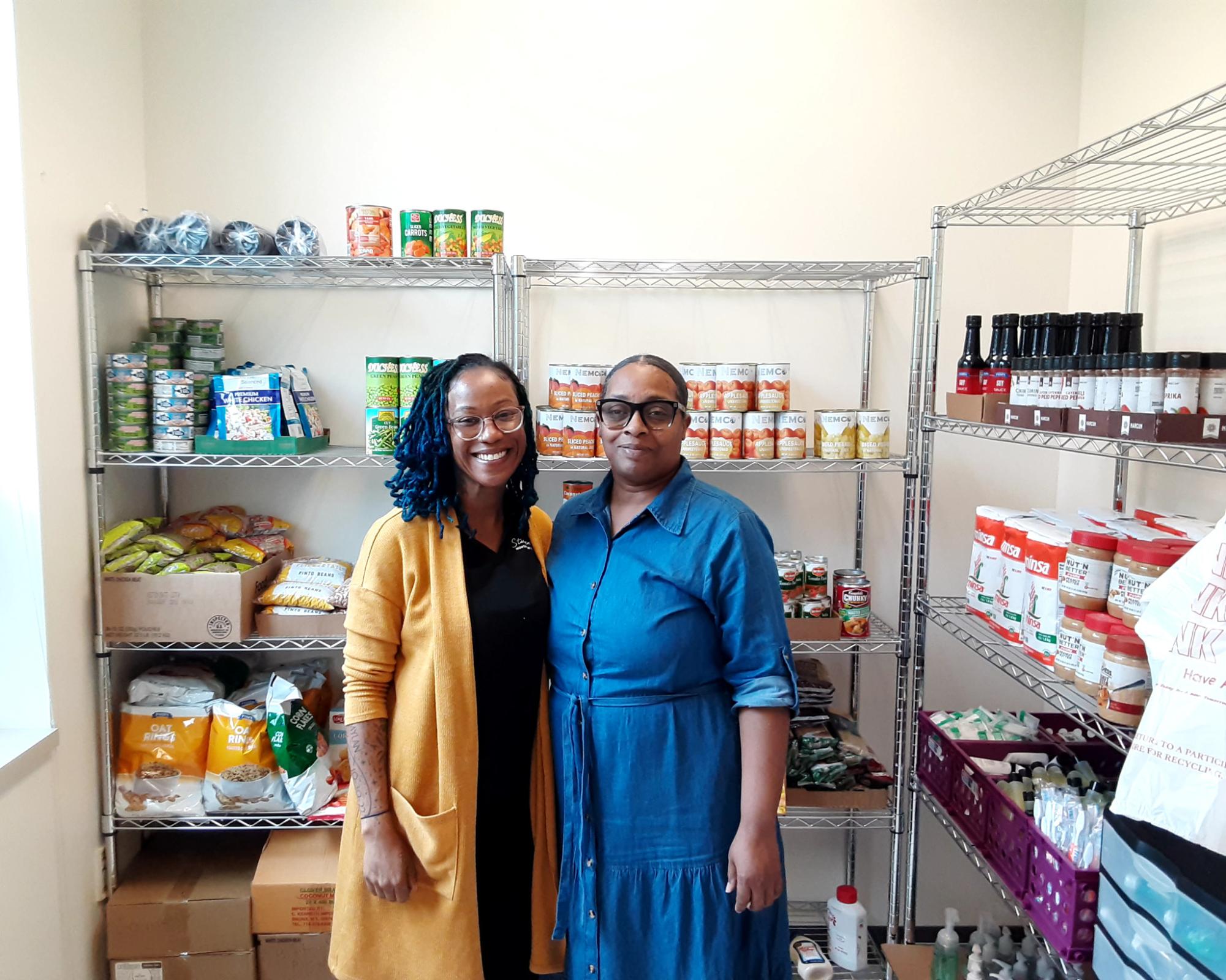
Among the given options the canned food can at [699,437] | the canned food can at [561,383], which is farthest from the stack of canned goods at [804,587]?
the canned food can at [561,383]

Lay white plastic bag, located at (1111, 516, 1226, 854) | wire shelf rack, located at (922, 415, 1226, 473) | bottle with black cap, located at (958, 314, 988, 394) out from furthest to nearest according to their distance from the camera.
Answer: bottle with black cap, located at (958, 314, 988, 394)
wire shelf rack, located at (922, 415, 1226, 473)
white plastic bag, located at (1111, 516, 1226, 854)

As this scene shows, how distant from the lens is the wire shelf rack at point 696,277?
253cm

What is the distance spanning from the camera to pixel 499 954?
1.70m

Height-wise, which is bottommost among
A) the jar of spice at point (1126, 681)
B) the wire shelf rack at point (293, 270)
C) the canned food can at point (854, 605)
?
the canned food can at point (854, 605)

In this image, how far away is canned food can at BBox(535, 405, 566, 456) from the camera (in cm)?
232

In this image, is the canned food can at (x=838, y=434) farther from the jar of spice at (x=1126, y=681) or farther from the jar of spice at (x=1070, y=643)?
the jar of spice at (x=1126, y=681)

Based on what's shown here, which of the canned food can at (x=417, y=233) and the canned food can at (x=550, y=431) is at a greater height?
the canned food can at (x=417, y=233)

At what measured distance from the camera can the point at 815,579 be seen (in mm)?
2422

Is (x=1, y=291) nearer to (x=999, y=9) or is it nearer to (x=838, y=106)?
(x=838, y=106)

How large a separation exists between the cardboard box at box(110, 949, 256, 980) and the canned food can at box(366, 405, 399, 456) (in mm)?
1352

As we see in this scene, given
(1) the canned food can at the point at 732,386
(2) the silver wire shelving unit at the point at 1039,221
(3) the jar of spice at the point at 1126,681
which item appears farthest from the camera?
(1) the canned food can at the point at 732,386

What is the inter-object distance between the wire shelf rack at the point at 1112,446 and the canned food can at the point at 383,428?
1.39 metres

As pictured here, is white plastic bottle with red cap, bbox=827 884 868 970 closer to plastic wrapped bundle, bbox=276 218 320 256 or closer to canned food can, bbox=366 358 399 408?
canned food can, bbox=366 358 399 408

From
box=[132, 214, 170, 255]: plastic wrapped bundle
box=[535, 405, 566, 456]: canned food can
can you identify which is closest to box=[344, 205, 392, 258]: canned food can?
box=[132, 214, 170, 255]: plastic wrapped bundle
